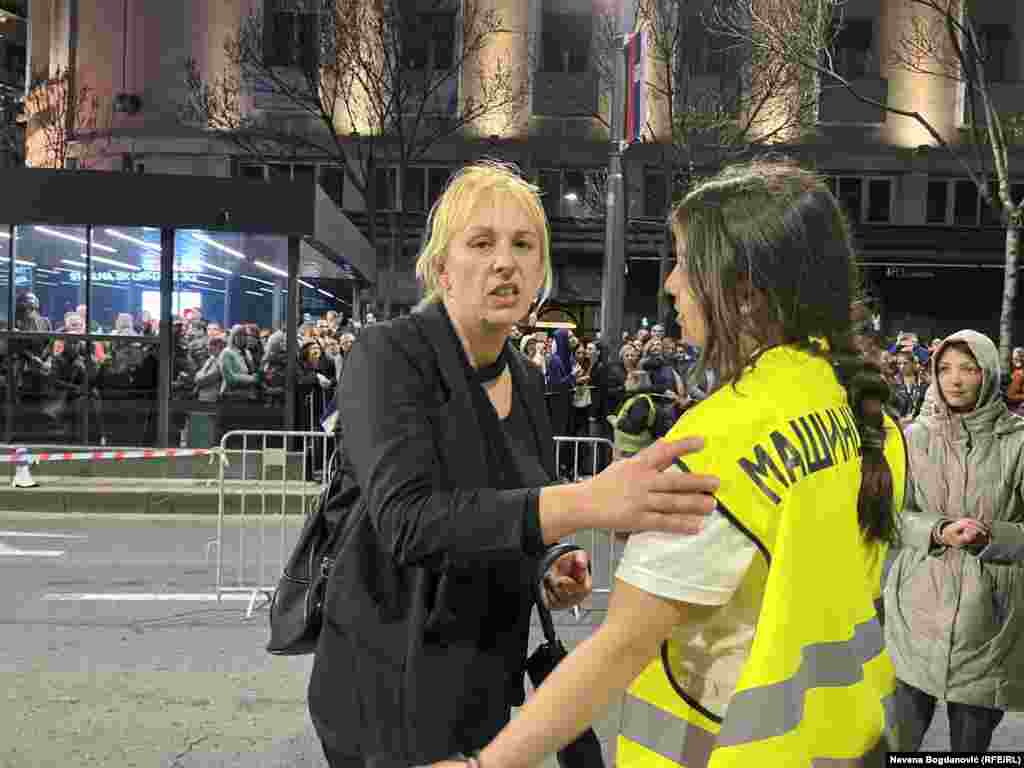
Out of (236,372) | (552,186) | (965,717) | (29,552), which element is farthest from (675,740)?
(552,186)

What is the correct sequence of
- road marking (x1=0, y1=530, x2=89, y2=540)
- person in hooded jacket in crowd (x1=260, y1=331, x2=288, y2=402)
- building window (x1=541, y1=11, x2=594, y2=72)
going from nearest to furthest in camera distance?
1. road marking (x1=0, y1=530, x2=89, y2=540)
2. person in hooded jacket in crowd (x1=260, y1=331, x2=288, y2=402)
3. building window (x1=541, y1=11, x2=594, y2=72)

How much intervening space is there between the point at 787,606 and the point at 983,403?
297cm

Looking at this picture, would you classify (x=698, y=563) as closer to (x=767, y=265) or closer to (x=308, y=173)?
(x=767, y=265)

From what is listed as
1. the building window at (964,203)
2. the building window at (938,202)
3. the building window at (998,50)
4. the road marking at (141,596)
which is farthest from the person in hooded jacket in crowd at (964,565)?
the building window at (998,50)

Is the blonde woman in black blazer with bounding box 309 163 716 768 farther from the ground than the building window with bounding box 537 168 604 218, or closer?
closer

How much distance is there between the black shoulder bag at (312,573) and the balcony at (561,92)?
34.1m

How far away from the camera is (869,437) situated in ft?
5.67

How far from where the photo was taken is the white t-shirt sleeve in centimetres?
144

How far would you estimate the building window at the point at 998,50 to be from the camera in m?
35.8

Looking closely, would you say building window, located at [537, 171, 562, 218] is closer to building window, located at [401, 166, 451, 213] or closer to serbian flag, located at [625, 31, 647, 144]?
building window, located at [401, 166, 451, 213]

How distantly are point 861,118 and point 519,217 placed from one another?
35.7m

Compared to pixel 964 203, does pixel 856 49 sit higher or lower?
higher

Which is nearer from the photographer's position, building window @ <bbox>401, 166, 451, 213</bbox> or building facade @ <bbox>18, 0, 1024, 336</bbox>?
building facade @ <bbox>18, 0, 1024, 336</bbox>

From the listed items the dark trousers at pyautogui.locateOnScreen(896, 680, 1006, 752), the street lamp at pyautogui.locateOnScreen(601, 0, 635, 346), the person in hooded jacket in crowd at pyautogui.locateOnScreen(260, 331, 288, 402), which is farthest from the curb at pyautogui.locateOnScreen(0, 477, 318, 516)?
the dark trousers at pyautogui.locateOnScreen(896, 680, 1006, 752)
